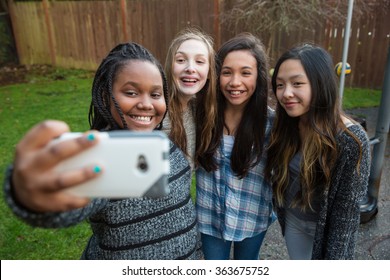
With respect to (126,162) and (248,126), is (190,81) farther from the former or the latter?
(126,162)

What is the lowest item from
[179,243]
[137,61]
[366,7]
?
[179,243]

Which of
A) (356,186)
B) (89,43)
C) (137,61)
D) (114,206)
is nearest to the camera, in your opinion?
(114,206)

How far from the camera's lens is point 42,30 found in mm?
10453

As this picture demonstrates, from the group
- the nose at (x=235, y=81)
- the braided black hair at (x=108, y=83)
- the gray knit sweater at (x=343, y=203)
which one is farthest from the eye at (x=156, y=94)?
the gray knit sweater at (x=343, y=203)

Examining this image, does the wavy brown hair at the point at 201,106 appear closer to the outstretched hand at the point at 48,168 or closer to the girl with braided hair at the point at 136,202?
the girl with braided hair at the point at 136,202

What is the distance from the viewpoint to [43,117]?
612 cm

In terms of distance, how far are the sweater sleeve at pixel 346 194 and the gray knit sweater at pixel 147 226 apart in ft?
2.54

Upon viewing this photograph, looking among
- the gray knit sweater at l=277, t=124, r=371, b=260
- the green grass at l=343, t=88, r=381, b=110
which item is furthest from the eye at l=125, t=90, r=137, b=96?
the green grass at l=343, t=88, r=381, b=110

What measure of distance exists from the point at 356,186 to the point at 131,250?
1.14m

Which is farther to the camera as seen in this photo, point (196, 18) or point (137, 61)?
point (196, 18)

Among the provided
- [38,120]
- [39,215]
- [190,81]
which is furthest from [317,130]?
[38,120]

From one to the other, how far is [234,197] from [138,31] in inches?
291
